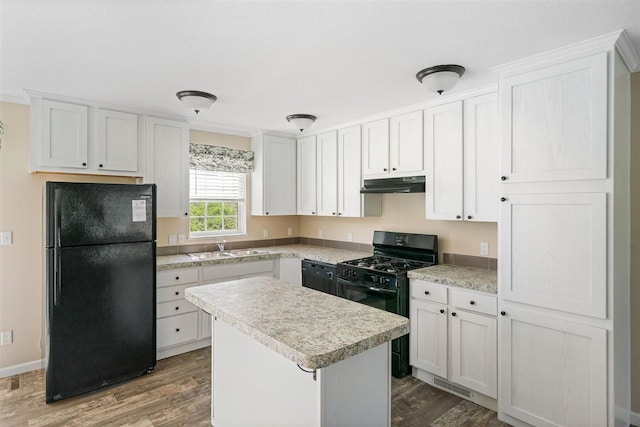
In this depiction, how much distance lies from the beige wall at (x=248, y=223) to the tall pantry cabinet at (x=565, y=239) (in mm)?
3119

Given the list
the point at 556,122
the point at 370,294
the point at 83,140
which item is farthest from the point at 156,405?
the point at 556,122

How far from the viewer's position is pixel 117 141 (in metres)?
3.38

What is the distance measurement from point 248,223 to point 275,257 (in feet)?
2.39

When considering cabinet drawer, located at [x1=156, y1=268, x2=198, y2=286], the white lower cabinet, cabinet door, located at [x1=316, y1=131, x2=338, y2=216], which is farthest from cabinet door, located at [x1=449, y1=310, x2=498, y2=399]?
cabinet drawer, located at [x1=156, y1=268, x2=198, y2=286]

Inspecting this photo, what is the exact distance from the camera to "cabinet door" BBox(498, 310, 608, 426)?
6.79ft

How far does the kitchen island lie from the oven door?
3.63 ft

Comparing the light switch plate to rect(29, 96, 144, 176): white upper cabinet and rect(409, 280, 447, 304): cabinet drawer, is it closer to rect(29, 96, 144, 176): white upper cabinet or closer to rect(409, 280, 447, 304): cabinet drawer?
rect(29, 96, 144, 176): white upper cabinet

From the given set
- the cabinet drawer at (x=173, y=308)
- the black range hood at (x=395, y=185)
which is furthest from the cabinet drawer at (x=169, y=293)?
the black range hood at (x=395, y=185)

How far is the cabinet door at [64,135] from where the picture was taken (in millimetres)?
2999

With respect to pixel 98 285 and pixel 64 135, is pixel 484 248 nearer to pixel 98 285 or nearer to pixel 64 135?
pixel 98 285

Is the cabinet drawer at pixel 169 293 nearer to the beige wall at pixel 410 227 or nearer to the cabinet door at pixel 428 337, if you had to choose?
the beige wall at pixel 410 227

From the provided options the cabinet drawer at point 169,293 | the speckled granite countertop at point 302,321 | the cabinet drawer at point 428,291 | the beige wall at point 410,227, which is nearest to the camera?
the speckled granite countertop at point 302,321

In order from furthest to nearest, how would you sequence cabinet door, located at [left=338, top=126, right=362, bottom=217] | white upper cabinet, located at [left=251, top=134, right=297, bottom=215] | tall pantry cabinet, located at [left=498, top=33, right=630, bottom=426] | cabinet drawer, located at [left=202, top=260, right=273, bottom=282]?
white upper cabinet, located at [left=251, top=134, right=297, bottom=215], cabinet door, located at [left=338, top=126, right=362, bottom=217], cabinet drawer, located at [left=202, top=260, right=273, bottom=282], tall pantry cabinet, located at [left=498, top=33, right=630, bottom=426]

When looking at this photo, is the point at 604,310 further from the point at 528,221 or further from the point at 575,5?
the point at 575,5
